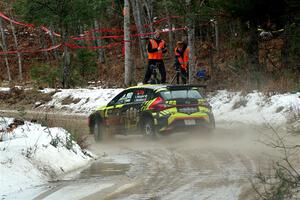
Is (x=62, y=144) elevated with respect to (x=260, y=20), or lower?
lower

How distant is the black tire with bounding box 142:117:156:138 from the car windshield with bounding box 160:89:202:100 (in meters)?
0.69

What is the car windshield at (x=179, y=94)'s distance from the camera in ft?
46.6

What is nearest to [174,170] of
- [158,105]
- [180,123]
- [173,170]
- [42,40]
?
[173,170]

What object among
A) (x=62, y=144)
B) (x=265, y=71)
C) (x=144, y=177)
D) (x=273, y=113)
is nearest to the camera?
(x=144, y=177)

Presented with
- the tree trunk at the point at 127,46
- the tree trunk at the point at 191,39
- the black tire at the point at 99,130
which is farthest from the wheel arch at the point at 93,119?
the tree trunk at the point at 127,46

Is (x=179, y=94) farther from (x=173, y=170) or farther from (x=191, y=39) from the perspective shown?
(x=191, y=39)

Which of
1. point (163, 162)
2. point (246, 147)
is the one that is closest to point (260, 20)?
point (246, 147)

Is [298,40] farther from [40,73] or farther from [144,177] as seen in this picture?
[40,73]

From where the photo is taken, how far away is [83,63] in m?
30.5

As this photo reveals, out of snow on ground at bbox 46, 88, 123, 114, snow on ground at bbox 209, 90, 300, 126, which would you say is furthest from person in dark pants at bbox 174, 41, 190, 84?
snow on ground at bbox 46, 88, 123, 114

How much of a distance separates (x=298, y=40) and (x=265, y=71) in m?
1.91

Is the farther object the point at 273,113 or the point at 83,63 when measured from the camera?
the point at 83,63

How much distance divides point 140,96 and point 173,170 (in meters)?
5.53

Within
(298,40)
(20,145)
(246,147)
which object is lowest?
(246,147)
